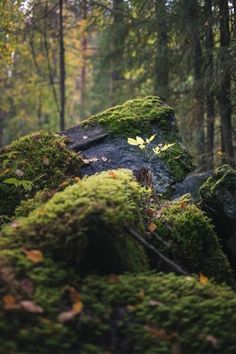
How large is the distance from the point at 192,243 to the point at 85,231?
1436 millimetres

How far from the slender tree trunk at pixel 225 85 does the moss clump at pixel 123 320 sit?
654cm

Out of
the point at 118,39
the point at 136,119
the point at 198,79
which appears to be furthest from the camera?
the point at 118,39

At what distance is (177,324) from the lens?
2775mm

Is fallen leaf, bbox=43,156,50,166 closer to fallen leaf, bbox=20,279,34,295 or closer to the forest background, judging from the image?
the forest background

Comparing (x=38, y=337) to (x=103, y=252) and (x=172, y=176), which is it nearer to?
(x=103, y=252)

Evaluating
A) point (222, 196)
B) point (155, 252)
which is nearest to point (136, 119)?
point (222, 196)

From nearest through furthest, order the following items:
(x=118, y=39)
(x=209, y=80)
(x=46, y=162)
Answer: (x=46, y=162), (x=209, y=80), (x=118, y=39)

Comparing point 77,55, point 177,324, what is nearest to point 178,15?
point 177,324

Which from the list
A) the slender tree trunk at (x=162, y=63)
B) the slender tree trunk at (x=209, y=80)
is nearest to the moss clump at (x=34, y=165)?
the slender tree trunk at (x=209, y=80)

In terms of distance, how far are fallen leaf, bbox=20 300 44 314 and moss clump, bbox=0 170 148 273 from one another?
1.38 feet

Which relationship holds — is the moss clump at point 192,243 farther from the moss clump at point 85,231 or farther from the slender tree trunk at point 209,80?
the slender tree trunk at point 209,80

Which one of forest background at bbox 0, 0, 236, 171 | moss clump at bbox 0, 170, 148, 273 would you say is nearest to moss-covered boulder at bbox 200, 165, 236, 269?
moss clump at bbox 0, 170, 148, 273

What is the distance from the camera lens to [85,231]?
300 cm

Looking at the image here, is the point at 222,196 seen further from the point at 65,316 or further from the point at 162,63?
the point at 162,63
